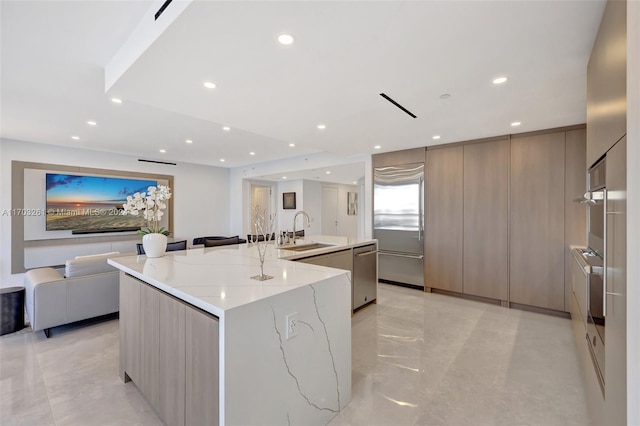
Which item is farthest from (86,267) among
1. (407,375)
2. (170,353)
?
(407,375)

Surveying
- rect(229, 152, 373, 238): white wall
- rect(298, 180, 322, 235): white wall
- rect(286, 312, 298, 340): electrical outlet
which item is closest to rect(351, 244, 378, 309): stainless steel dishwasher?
rect(229, 152, 373, 238): white wall

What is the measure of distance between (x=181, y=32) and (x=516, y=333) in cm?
401

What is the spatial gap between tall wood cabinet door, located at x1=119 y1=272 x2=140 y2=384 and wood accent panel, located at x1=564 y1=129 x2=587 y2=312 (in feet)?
14.8

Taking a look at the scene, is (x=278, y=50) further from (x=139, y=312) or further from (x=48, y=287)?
(x=48, y=287)

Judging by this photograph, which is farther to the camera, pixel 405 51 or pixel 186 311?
pixel 405 51

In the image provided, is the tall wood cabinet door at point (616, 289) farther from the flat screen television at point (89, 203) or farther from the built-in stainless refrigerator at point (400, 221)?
the flat screen television at point (89, 203)

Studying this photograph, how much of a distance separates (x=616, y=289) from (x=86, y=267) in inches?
172

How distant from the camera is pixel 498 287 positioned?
3986 millimetres

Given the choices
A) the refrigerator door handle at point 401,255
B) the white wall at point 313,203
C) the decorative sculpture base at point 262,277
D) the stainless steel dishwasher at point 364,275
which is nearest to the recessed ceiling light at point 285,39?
the decorative sculpture base at point 262,277

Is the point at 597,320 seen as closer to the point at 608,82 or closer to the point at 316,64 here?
the point at 608,82

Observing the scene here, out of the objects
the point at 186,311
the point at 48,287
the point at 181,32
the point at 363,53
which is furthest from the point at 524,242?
the point at 48,287

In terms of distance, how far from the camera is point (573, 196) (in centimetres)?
348

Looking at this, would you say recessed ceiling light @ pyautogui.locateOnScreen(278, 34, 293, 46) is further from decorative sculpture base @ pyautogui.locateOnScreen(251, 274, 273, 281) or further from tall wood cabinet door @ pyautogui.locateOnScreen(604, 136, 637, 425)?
tall wood cabinet door @ pyautogui.locateOnScreen(604, 136, 637, 425)

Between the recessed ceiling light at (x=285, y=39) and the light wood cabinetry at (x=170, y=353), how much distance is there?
5.19 ft
